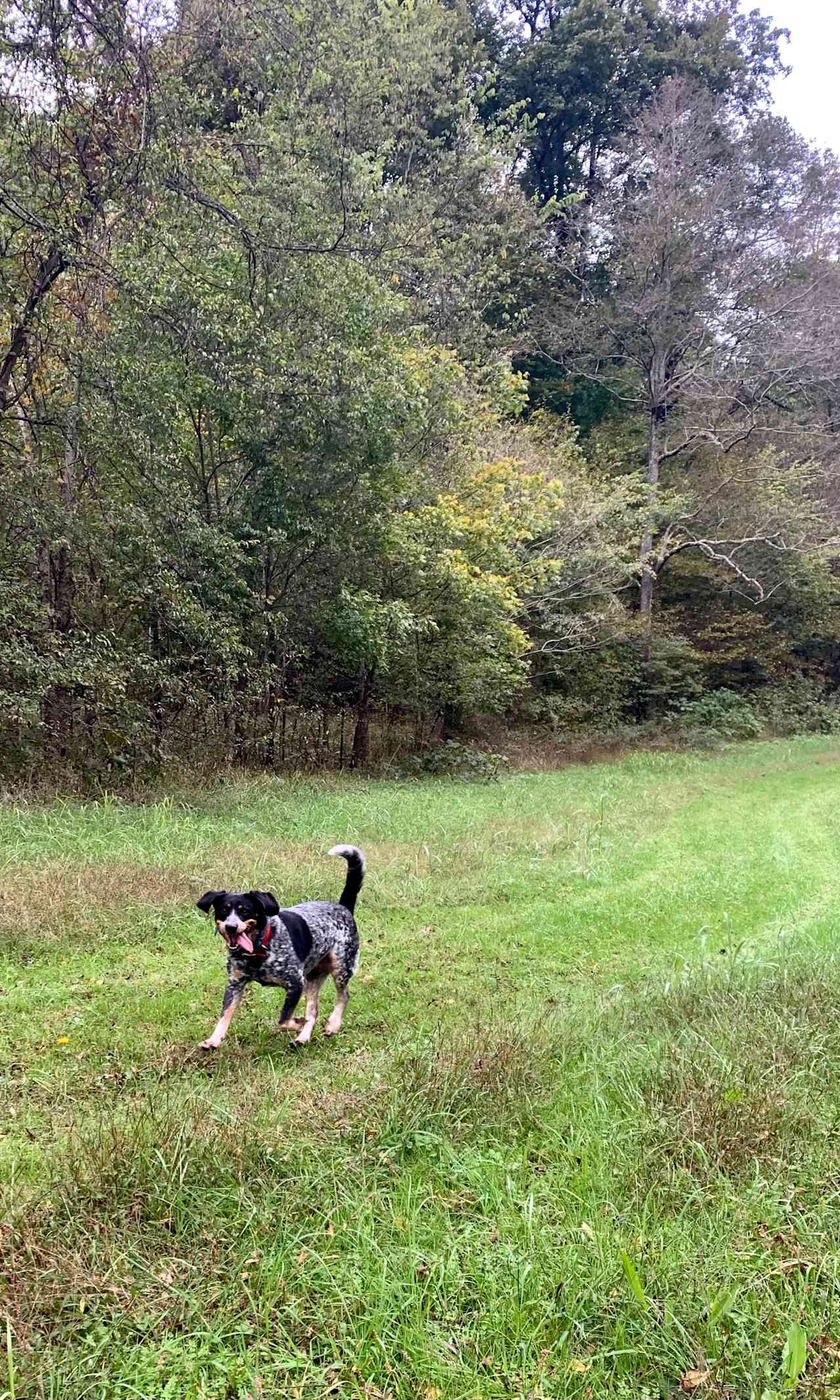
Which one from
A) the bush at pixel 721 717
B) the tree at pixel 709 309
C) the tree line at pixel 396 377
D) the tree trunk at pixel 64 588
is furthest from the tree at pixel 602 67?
the tree trunk at pixel 64 588

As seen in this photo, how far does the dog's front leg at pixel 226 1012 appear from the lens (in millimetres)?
3818

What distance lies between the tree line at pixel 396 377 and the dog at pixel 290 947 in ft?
17.3

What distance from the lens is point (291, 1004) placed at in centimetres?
394

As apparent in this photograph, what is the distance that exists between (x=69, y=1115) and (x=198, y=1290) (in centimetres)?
114

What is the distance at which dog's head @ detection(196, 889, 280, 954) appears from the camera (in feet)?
12.1

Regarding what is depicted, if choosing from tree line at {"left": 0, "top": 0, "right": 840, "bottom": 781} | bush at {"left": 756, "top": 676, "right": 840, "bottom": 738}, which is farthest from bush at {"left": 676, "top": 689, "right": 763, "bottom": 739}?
bush at {"left": 756, "top": 676, "right": 840, "bottom": 738}

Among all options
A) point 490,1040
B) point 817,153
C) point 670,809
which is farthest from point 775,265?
point 490,1040

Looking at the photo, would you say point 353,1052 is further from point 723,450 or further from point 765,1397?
point 723,450

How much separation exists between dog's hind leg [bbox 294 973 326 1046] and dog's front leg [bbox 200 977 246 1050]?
0.36m

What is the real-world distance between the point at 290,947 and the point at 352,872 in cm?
58

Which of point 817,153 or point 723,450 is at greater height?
point 817,153

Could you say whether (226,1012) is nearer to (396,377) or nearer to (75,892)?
(75,892)

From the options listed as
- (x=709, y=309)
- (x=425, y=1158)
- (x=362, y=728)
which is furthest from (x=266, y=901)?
(x=709, y=309)

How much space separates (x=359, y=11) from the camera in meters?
14.6
